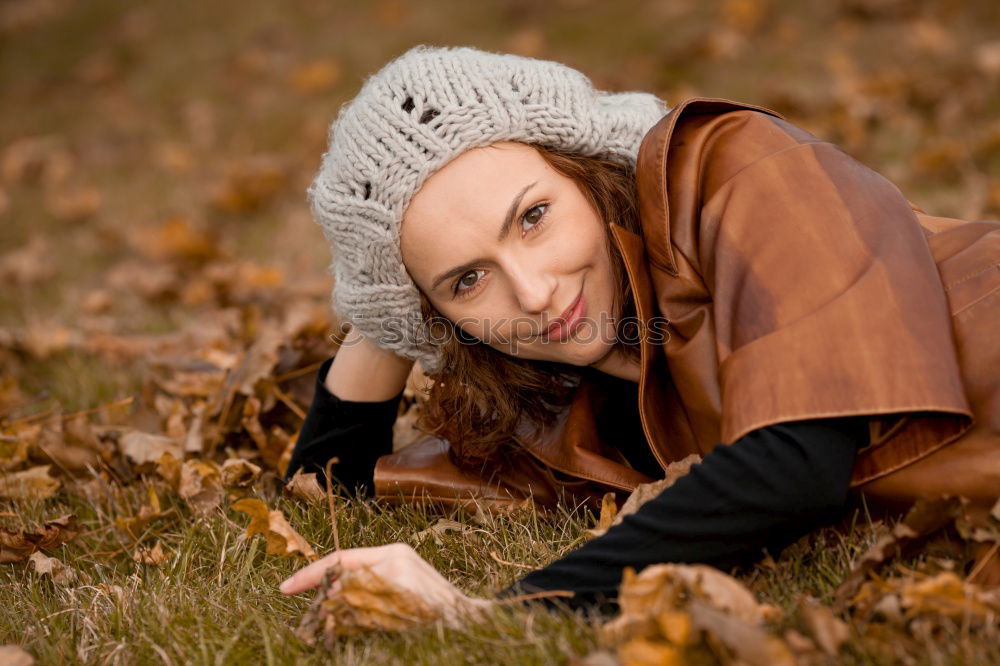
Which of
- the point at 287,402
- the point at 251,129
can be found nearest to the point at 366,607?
the point at 287,402

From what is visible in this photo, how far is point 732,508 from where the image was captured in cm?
169

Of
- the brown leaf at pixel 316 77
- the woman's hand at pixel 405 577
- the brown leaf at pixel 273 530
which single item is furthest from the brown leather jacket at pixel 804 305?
the brown leaf at pixel 316 77

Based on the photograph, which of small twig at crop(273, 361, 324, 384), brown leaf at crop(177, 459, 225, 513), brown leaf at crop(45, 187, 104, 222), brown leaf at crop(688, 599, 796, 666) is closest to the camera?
brown leaf at crop(688, 599, 796, 666)

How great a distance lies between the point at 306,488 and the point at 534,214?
37.2 inches

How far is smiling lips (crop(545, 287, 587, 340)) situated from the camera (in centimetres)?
211

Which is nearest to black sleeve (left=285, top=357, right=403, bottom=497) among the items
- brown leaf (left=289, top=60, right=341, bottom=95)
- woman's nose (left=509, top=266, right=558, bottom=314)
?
woman's nose (left=509, top=266, right=558, bottom=314)

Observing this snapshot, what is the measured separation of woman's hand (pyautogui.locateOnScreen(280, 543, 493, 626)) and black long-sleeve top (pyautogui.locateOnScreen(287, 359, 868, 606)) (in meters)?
0.09

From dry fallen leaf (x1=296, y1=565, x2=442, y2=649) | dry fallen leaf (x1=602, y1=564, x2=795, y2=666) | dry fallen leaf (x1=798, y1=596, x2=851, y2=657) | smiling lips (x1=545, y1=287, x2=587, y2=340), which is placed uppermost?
smiling lips (x1=545, y1=287, x2=587, y2=340)

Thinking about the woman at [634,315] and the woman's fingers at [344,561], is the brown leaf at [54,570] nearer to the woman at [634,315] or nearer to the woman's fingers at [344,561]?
the woman at [634,315]

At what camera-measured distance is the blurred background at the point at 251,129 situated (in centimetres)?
372

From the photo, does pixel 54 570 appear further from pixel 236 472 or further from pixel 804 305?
pixel 804 305

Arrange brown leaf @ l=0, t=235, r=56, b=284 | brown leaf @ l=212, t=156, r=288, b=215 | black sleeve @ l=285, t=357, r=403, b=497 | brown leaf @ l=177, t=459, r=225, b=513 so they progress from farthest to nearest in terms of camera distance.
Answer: brown leaf @ l=212, t=156, r=288, b=215 < brown leaf @ l=0, t=235, r=56, b=284 < black sleeve @ l=285, t=357, r=403, b=497 < brown leaf @ l=177, t=459, r=225, b=513

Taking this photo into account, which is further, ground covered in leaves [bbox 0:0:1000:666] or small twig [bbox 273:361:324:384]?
small twig [bbox 273:361:324:384]

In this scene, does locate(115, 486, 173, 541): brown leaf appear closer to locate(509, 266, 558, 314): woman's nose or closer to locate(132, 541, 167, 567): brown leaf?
locate(132, 541, 167, 567): brown leaf
